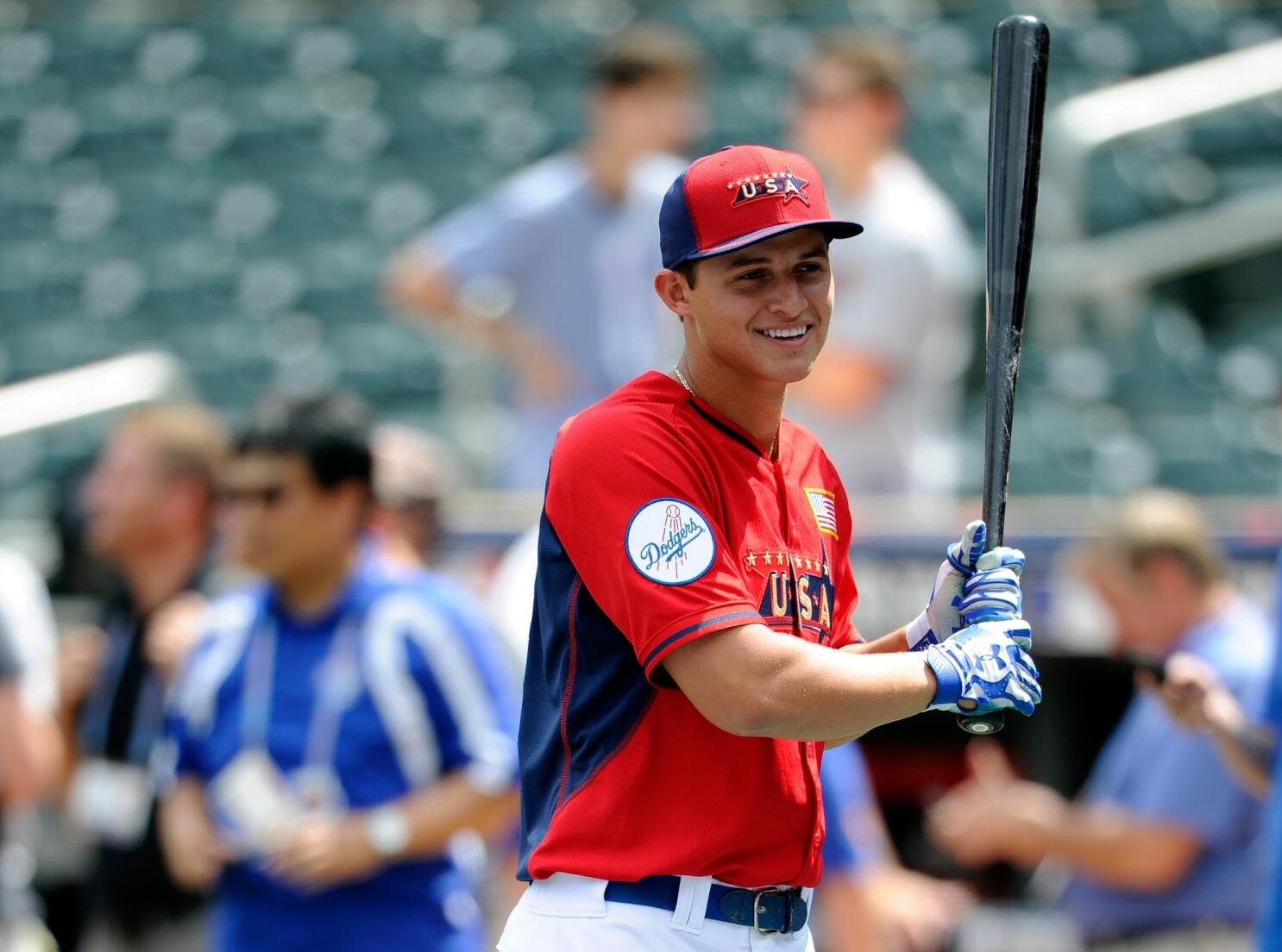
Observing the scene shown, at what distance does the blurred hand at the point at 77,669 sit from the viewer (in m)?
5.01

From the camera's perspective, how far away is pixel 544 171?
629cm

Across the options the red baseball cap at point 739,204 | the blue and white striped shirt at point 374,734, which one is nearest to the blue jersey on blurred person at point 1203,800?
the blue and white striped shirt at point 374,734

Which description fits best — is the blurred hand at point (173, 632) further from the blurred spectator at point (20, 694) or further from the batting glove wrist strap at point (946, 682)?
the batting glove wrist strap at point (946, 682)

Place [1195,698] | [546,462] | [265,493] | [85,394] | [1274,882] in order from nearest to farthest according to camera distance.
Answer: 1. [1274,882]
2. [1195,698]
3. [265,493]
4. [546,462]
5. [85,394]

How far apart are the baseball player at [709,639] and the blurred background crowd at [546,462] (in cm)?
126

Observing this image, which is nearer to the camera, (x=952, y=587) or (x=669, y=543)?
Answer: (x=669, y=543)

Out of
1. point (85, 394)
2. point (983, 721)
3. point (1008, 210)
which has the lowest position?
point (983, 721)

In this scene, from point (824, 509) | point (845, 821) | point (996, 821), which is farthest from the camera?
point (996, 821)

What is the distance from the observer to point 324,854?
12.7ft

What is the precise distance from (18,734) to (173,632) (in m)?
0.52

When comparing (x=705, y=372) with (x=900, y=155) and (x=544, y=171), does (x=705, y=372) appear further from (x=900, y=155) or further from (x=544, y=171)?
(x=900, y=155)

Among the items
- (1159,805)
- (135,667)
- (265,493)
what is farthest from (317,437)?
(1159,805)

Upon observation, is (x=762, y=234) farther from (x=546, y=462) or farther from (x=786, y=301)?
(x=546, y=462)

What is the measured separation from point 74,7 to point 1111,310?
25.7ft
